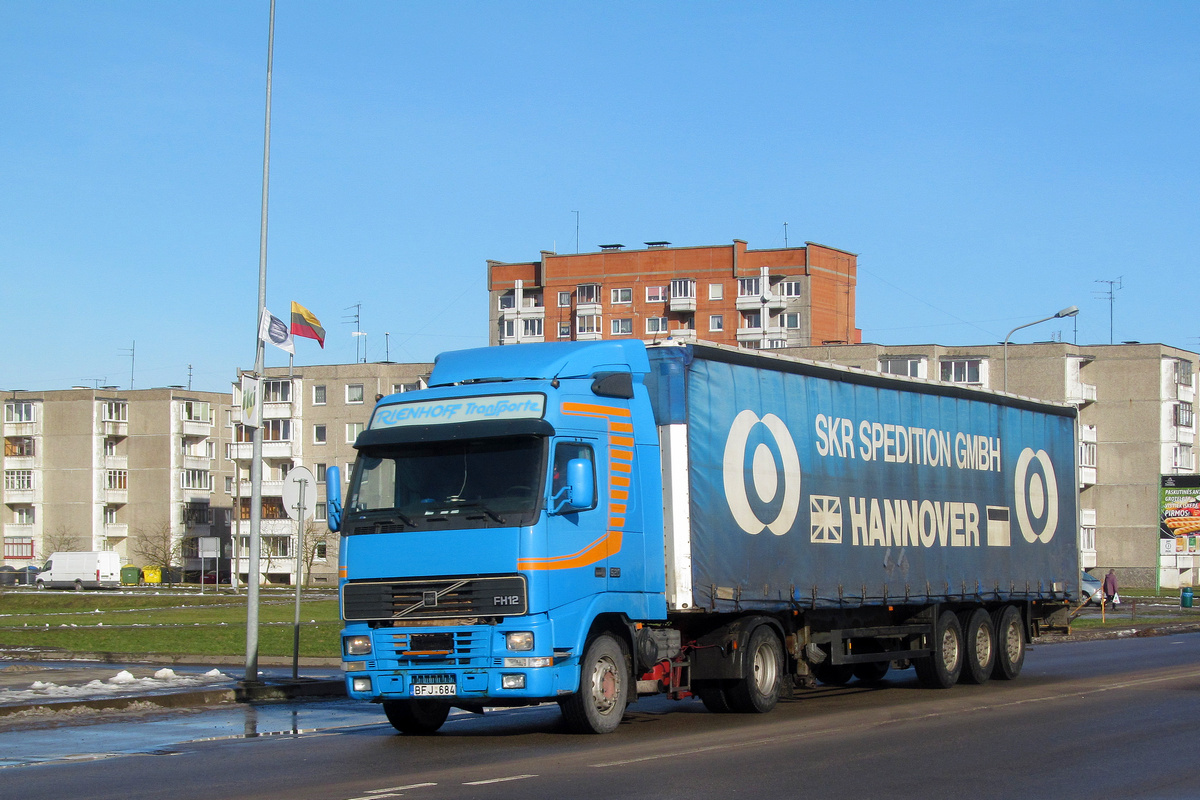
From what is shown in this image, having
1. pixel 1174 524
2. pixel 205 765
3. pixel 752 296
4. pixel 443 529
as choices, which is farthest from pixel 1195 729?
pixel 752 296

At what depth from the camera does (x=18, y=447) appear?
11181 centimetres

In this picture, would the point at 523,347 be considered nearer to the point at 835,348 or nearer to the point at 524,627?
the point at 524,627

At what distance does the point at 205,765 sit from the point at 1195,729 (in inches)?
365

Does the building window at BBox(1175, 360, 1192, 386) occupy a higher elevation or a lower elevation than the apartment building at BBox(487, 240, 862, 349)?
lower

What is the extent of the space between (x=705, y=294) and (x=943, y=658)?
304 ft

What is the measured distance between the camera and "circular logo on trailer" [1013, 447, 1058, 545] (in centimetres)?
2157

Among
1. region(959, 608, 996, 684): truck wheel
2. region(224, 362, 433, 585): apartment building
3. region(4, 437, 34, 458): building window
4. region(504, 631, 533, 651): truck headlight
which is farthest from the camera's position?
region(4, 437, 34, 458): building window

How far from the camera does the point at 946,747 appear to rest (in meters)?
12.6

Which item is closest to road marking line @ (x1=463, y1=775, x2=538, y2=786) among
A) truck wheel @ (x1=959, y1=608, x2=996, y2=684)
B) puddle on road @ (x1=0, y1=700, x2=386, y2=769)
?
puddle on road @ (x1=0, y1=700, x2=386, y2=769)

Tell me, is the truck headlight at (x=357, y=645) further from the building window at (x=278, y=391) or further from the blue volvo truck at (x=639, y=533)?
the building window at (x=278, y=391)

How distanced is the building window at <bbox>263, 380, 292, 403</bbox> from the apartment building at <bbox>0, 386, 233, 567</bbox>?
10.5m

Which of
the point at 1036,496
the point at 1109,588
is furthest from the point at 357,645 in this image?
the point at 1109,588

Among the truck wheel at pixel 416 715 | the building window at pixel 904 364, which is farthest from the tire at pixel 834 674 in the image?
the building window at pixel 904 364

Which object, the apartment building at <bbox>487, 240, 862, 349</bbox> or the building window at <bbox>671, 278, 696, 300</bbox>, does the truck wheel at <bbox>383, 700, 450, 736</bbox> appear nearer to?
the apartment building at <bbox>487, 240, 862, 349</bbox>
